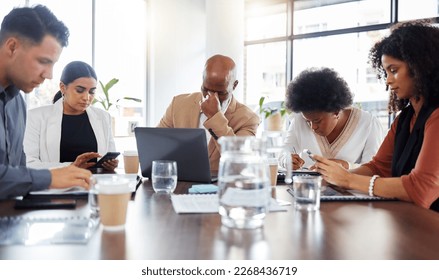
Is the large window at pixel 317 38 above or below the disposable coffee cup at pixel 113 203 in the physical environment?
above

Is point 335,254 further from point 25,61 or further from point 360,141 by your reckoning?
point 360,141

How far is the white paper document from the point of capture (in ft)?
3.78

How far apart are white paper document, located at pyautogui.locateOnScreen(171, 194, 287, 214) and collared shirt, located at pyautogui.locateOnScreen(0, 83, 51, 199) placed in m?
0.43

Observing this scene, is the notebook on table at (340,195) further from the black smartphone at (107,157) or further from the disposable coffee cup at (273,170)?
the black smartphone at (107,157)

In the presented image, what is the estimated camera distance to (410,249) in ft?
2.75

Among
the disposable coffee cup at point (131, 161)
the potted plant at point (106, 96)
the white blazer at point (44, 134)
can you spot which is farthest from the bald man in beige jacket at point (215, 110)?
the potted plant at point (106, 96)

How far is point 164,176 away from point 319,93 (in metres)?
1.32

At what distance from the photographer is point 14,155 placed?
178cm

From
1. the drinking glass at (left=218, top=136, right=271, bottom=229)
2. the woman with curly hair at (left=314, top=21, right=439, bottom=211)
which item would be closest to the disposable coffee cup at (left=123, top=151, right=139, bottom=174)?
the woman with curly hair at (left=314, top=21, right=439, bottom=211)

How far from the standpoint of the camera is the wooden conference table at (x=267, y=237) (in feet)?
2.63

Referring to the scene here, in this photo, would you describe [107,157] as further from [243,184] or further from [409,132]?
[409,132]

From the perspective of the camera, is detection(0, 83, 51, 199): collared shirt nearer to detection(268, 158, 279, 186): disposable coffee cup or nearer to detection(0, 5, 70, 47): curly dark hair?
detection(0, 5, 70, 47): curly dark hair

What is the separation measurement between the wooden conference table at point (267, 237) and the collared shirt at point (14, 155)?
0.30ft

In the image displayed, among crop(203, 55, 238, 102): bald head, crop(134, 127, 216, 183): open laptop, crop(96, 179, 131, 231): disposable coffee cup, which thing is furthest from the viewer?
crop(203, 55, 238, 102): bald head
